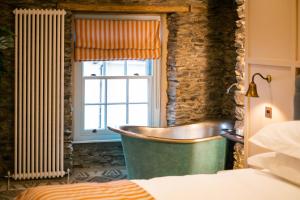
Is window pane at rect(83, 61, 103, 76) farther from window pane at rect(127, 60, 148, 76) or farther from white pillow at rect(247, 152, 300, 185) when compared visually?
white pillow at rect(247, 152, 300, 185)

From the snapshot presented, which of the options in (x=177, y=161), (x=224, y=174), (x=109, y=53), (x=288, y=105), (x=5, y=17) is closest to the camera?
(x=224, y=174)

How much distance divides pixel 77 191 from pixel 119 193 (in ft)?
0.74

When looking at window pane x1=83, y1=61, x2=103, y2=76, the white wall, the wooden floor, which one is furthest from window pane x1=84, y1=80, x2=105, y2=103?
the white wall

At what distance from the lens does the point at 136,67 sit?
225 inches

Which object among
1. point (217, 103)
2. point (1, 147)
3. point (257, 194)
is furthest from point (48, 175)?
point (257, 194)

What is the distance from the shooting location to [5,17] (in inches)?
195

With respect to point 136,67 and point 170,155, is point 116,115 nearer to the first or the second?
point 136,67

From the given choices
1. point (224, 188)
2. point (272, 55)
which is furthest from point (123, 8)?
point (224, 188)

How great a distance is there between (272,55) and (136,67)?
2.83 m

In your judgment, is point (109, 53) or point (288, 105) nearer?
point (288, 105)

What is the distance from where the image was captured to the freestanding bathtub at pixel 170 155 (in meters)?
4.33

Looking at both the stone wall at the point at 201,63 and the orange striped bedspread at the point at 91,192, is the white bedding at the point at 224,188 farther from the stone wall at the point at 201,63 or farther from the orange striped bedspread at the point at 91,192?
the stone wall at the point at 201,63

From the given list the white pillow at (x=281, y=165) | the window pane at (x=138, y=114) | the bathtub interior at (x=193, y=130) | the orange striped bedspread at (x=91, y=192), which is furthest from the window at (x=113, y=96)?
the orange striped bedspread at (x=91, y=192)

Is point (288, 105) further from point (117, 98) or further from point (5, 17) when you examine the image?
point (5, 17)
